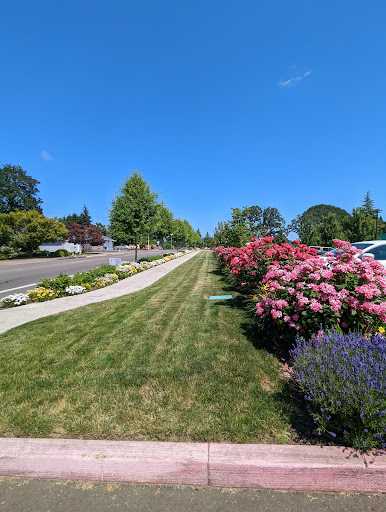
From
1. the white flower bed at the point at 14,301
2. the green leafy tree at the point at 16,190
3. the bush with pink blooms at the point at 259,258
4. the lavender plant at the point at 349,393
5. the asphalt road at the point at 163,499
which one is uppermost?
the green leafy tree at the point at 16,190

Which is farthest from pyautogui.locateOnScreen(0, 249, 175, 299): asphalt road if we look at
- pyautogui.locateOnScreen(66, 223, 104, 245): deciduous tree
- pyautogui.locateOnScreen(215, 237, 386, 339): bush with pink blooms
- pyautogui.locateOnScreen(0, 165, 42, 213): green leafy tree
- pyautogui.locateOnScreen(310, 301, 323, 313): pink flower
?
pyautogui.locateOnScreen(0, 165, 42, 213): green leafy tree

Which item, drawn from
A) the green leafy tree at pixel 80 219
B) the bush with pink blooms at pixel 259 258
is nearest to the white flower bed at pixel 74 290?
the bush with pink blooms at pixel 259 258

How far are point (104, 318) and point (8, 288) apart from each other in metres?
6.98

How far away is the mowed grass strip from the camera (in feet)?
7.16

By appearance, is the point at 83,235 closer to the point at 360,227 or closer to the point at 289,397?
the point at 360,227

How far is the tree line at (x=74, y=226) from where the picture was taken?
16.6 m

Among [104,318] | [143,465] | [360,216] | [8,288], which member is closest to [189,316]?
[104,318]

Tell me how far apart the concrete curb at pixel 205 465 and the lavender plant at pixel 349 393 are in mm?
146

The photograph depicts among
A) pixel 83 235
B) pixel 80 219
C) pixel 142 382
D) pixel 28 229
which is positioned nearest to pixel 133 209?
pixel 142 382

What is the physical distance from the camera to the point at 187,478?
181 cm

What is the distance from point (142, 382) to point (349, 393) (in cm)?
210

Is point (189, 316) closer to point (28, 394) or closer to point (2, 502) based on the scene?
point (28, 394)

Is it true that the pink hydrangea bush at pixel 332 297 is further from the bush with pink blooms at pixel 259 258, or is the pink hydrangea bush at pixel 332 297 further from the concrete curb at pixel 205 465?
the bush with pink blooms at pixel 259 258

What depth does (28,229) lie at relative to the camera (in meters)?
29.7
